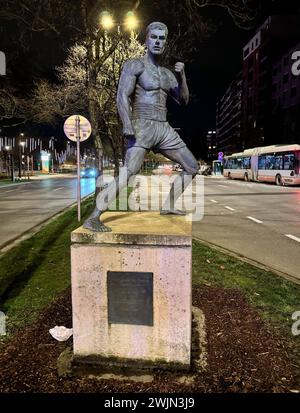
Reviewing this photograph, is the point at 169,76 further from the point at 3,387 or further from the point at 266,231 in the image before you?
the point at 266,231

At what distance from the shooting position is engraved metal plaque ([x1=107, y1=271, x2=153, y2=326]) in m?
3.29

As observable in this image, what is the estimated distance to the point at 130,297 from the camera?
3295 millimetres

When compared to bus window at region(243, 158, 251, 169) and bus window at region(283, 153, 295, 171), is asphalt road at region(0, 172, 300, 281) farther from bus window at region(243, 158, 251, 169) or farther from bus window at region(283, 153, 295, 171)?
bus window at region(243, 158, 251, 169)

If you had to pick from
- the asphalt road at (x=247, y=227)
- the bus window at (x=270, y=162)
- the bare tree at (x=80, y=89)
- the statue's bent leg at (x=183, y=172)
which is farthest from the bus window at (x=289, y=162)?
the statue's bent leg at (x=183, y=172)

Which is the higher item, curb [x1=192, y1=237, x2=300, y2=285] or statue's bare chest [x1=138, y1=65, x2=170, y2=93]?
statue's bare chest [x1=138, y1=65, x2=170, y2=93]

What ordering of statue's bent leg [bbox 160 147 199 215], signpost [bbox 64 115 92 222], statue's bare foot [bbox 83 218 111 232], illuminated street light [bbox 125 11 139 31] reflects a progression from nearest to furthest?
statue's bare foot [bbox 83 218 111 232]
statue's bent leg [bbox 160 147 199 215]
signpost [bbox 64 115 92 222]
illuminated street light [bbox 125 11 139 31]

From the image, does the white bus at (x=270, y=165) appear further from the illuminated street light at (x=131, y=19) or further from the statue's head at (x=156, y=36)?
the statue's head at (x=156, y=36)

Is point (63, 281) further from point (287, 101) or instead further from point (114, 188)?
point (287, 101)

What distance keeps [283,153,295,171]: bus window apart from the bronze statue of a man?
85.9 ft

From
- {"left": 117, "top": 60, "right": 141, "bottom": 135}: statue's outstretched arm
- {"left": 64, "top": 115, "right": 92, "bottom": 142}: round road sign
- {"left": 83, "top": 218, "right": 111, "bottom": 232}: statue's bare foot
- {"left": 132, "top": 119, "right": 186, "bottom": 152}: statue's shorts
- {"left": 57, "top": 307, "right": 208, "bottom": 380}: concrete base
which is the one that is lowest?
{"left": 57, "top": 307, "right": 208, "bottom": 380}: concrete base

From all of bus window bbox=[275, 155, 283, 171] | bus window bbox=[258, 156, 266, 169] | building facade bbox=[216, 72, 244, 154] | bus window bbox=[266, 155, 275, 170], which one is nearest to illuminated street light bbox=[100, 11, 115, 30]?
bus window bbox=[275, 155, 283, 171]

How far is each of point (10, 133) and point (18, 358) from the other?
1978 inches

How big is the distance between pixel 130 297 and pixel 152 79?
1961 mm

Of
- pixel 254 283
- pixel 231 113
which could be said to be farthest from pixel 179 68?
pixel 231 113
